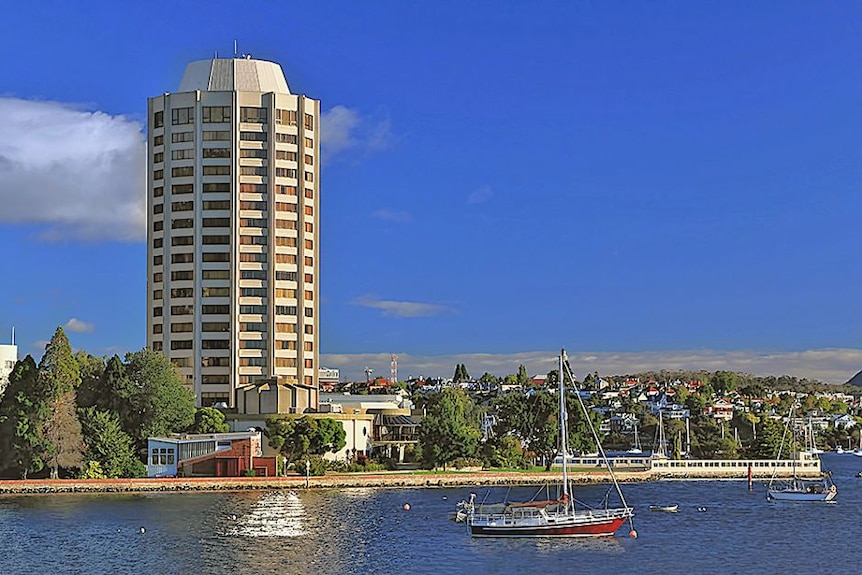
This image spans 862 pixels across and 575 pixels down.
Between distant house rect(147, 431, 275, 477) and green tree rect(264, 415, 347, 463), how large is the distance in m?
5.24

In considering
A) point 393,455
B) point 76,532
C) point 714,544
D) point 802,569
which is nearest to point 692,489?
point 393,455

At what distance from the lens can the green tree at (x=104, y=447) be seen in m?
141

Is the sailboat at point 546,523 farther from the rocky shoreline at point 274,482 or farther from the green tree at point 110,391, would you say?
the green tree at point 110,391

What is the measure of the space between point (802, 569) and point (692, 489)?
7379cm

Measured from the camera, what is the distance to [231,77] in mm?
196000

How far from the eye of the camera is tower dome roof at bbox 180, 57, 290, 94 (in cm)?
19525

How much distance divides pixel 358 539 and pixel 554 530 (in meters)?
14.4

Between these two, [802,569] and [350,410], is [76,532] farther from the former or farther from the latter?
[350,410]

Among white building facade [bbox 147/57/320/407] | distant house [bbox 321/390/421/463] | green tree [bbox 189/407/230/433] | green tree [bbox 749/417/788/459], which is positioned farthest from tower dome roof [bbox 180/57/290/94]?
green tree [bbox 749/417/788/459]

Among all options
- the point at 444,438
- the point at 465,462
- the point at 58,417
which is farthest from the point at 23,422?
the point at 465,462

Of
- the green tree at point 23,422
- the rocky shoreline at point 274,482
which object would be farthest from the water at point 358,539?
the green tree at point 23,422

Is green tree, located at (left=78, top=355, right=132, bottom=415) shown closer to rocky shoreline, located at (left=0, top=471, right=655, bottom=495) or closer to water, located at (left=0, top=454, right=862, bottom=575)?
rocky shoreline, located at (left=0, top=471, right=655, bottom=495)

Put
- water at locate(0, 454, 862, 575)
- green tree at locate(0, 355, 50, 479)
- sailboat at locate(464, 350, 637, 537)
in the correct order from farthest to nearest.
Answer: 1. green tree at locate(0, 355, 50, 479)
2. sailboat at locate(464, 350, 637, 537)
3. water at locate(0, 454, 862, 575)

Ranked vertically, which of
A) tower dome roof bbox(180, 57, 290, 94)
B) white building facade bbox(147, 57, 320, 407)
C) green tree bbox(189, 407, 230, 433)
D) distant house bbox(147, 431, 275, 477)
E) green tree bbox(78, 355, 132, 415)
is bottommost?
distant house bbox(147, 431, 275, 477)
